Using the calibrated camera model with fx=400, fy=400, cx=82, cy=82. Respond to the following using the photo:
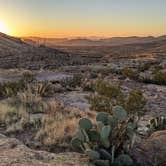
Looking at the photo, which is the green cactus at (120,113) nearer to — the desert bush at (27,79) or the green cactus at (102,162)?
the green cactus at (102,162)

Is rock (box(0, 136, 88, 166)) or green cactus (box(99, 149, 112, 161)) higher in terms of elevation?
green cactus (box(99, 149, 112, 161))

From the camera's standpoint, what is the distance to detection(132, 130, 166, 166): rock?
6701 mm

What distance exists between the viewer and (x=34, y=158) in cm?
684

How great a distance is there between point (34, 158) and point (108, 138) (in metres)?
1.34

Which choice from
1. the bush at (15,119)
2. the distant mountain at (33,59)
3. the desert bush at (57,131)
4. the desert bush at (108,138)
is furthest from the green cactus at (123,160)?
the distant mountain at (33,59)

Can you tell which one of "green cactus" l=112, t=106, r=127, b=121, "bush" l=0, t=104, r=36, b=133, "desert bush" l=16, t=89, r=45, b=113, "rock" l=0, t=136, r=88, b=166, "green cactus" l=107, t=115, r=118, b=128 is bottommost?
"desert bush" l=16, t=89, r=45, b=113

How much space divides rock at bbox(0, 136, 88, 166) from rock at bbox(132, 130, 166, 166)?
3.01ft

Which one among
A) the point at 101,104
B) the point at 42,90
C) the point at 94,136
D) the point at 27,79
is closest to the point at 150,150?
the point at 94,136

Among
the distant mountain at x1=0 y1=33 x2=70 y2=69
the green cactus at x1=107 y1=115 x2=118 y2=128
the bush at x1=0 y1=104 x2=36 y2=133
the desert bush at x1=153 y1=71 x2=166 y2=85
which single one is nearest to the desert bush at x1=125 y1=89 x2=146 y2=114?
the bush at x1=0 y1=104 x2=36 y2=133

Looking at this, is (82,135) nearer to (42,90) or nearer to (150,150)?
(150,150)

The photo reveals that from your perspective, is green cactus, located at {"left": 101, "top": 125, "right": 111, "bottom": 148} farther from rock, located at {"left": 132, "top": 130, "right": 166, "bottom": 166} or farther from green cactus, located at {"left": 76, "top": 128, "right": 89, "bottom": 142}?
rock, located at {"left": 132, "top": 130, "right": 166, "bottom": 166}

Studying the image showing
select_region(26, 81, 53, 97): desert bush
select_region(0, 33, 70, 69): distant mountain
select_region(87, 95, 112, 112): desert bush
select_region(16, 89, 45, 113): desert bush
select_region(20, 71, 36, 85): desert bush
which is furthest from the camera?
select_region(0, 33, 70, 69): distant mountain

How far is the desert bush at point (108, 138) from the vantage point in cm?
676

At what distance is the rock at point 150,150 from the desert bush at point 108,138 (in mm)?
189
